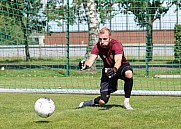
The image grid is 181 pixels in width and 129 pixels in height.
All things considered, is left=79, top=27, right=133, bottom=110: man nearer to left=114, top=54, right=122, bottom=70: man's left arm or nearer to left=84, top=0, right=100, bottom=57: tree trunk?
left=114, top=54, right=122, bottom=70: man's left arm

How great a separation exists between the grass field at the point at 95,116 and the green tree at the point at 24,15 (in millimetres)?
5250

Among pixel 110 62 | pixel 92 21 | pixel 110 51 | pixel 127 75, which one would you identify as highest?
pixel 92 21

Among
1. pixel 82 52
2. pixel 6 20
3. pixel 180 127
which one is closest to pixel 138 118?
pixel 180 127

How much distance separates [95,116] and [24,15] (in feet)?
26.8

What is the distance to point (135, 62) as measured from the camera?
18.8 meters

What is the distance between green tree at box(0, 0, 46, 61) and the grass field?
5.25 meters

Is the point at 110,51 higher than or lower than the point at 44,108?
higher

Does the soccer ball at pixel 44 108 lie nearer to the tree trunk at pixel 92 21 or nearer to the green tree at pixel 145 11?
the green tree at pixel 145 11

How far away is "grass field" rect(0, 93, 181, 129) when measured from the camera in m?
6.57

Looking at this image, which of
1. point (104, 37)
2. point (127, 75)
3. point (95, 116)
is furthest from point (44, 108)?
point (127, 75)

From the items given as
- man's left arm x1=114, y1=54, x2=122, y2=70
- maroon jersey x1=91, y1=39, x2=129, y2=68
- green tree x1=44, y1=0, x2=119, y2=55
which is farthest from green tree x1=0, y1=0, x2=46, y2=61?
man's left arm x1=114, y1=54, x2=122, y2=70

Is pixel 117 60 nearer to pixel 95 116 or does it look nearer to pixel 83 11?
pixel 95 116

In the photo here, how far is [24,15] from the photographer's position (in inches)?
581

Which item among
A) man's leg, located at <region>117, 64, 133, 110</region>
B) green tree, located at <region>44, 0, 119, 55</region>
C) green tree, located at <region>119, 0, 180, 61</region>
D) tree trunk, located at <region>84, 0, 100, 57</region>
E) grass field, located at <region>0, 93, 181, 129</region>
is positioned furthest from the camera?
tree trunk, located at <region>84, 0, 100, 57</region>
